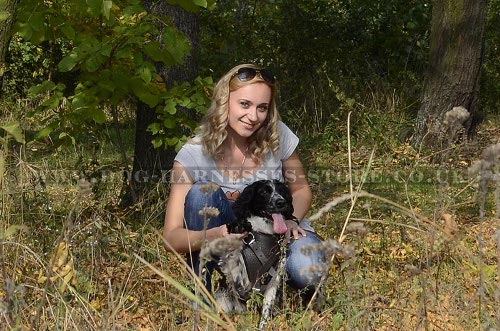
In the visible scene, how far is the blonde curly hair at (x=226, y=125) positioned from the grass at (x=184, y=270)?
57 cm

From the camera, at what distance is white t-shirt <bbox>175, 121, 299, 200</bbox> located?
387cm

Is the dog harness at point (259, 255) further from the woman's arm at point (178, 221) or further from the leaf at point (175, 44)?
the leaf at point (175, 44)

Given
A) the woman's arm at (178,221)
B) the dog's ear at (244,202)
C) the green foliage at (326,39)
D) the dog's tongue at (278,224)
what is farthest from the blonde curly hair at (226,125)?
the green foliage at (326,39)

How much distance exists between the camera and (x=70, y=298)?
3412 millimetres

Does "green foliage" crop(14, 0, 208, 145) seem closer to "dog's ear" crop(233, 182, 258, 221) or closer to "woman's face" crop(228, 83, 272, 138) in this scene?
"woman's face" crop(228, 83, 272, 138)

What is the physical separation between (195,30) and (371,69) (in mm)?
5936

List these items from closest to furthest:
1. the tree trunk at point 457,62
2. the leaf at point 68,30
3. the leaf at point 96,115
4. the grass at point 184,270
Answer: the grass at point 184,270 → the leaf at point 68,30 → the leaf at point 96,115 → the tree trunk at point 457,62

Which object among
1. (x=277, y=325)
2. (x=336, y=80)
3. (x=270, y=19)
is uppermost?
(x=270, y=19)

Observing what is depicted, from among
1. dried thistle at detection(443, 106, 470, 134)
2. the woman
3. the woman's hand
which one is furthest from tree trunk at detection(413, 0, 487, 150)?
dried thistle at detection(443, 106, 470, 134)

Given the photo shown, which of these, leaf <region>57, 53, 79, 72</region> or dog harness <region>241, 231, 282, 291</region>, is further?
leaf <region>57, 53, 79, 72</region>

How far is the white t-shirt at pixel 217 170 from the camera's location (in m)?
3.87

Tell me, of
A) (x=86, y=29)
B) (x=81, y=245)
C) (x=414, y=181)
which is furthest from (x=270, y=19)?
(x=81, y=245)

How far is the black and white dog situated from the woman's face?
1.16 feet

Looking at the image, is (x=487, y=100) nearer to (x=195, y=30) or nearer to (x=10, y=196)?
(x=195, y=30)
